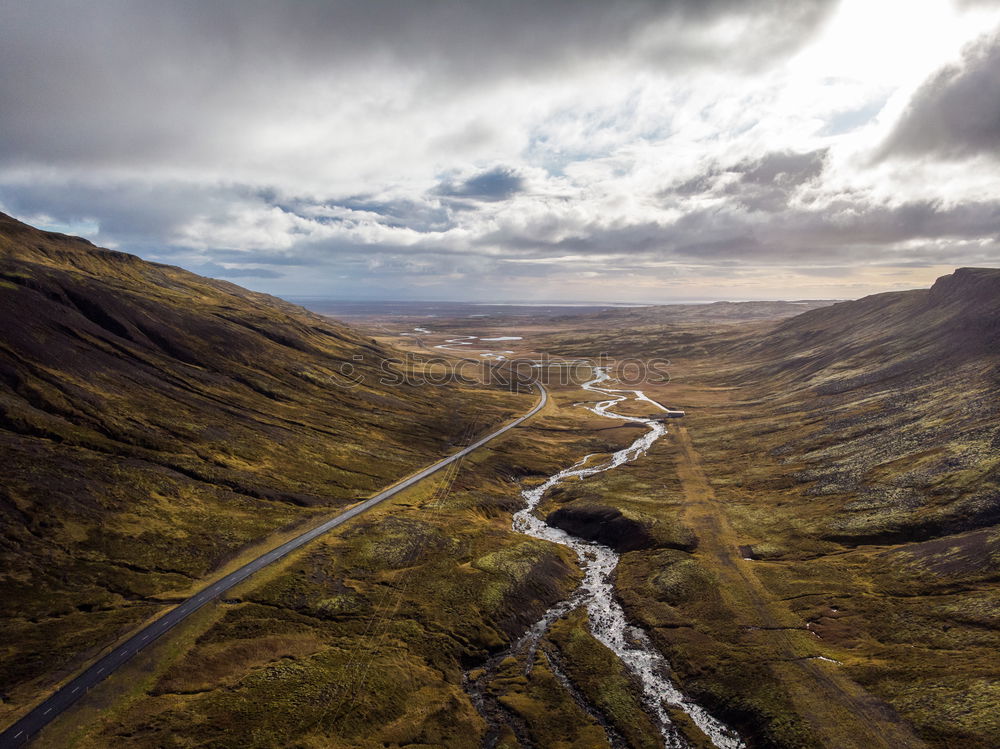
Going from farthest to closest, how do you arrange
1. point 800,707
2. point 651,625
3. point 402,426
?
point 402,426 < point 651,625 < point 800,707

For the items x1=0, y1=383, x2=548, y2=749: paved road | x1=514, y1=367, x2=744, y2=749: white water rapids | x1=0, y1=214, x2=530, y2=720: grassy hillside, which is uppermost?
x1=0, y1=214, x2=530, y2=720: grassy hillside

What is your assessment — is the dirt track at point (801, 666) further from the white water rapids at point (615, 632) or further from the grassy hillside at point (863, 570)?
the white water rapids at point (615, 632)

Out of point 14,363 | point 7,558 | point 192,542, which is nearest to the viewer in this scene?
point 7,558

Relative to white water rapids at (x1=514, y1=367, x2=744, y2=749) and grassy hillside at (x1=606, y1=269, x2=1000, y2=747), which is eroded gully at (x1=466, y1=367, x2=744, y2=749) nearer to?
white water rapids at (x1=514, y1=367, x2=744, y2=749)

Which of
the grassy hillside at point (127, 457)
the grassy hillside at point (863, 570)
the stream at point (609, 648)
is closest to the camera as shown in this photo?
the stream at point (609, 648)

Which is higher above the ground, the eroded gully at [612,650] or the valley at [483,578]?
the valley at [483,578]

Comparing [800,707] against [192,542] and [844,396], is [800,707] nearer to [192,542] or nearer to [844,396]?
[192,542]

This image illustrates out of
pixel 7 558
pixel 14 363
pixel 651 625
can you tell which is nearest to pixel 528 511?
pixel 651 625

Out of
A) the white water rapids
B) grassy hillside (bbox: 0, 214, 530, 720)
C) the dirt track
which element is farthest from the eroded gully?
grassy hillside (bbox: 0, 214, 530, 720)

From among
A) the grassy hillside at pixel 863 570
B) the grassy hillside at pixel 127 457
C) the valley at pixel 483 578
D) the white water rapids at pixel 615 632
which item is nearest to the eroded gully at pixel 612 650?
the white water rapids at pixel 615 632
